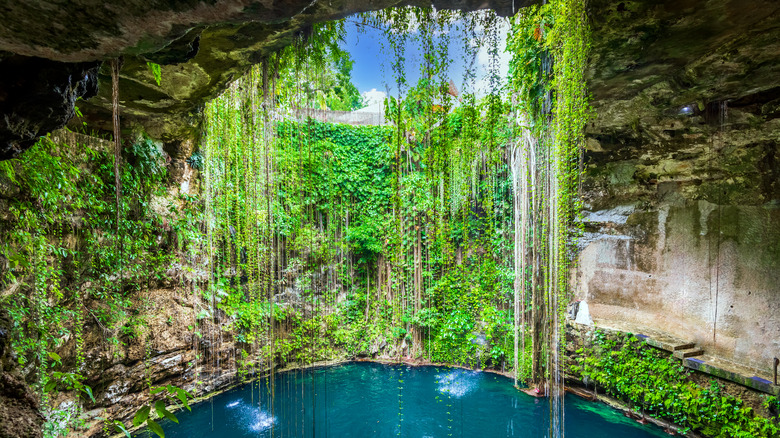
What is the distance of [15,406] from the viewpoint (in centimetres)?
200

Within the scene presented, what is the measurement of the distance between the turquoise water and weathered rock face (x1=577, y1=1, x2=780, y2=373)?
172 cm

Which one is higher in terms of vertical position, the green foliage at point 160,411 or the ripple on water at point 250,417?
the green foliage at point 160,411

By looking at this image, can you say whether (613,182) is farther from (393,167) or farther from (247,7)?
(247,7)

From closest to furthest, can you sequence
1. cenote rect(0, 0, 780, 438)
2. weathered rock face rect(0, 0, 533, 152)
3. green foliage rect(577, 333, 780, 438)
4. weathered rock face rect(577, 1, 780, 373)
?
weathered rock face rect(0, 0, 533, 152)
cenote rect(0, 0, 780, 438)
weathered rock face rect(577, 1, 780, 373)
green foliage rect(577, 333, 780, 438)

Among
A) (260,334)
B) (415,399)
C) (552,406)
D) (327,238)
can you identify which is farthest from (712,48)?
(260,334)

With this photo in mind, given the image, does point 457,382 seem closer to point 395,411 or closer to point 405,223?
point 395,411

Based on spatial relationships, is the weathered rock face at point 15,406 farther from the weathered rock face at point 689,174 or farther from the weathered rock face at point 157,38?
the weathered rock face at point 689,174

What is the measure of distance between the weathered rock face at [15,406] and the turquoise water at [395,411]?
238cm

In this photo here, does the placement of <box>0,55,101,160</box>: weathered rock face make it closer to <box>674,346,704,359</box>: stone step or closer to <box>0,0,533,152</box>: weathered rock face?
<box>0,0,533,152</box>: weathered rock face

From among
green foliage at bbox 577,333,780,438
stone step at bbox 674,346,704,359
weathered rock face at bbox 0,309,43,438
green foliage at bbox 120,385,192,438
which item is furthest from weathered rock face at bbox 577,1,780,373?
weathered rock face at bbox 0,309,43,438

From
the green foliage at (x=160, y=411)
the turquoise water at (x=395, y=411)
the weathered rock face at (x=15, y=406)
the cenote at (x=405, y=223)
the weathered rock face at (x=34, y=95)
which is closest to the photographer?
the green foliage at (x=160, y=411)

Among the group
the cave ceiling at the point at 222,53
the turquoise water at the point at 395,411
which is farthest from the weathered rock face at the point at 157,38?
the turquoise water at the point at 395,411

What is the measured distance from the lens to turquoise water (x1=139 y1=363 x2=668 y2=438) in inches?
166

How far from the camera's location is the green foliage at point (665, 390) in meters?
3.70
